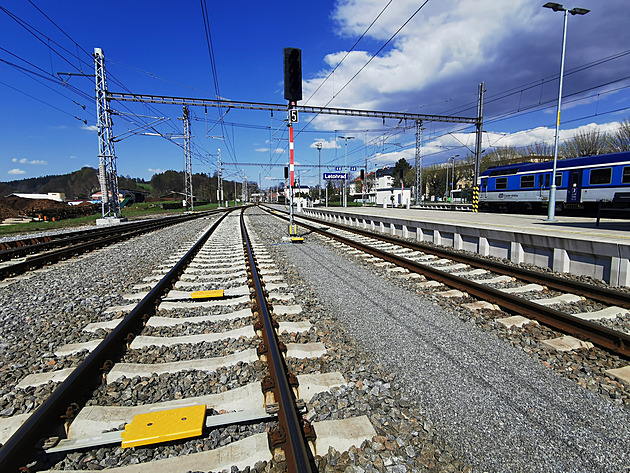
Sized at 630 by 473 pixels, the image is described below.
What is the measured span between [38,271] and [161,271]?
3.24 m

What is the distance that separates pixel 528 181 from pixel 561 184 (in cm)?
263

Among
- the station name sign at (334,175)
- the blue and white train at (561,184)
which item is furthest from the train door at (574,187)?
the station name sign at (334,175)

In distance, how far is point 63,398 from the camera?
95.6 inches

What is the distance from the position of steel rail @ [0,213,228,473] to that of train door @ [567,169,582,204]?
80.0ft

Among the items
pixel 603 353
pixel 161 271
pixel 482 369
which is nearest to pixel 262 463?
pixel 482 369

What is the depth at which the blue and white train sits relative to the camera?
59.3ft

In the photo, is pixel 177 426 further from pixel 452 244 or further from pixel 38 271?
pixel 452 244

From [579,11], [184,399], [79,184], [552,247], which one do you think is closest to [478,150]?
[579,11]

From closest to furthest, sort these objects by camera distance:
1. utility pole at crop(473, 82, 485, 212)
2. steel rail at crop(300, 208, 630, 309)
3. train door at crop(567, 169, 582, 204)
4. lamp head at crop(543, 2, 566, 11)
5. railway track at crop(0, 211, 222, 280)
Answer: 1. steel rail at crop(300, 208, 630, 309)
2. railway track at crop(0, 211, 222, 280)
3. lamp head at crop(543, 2, 566, 11)
4. train door at crop(567, 169, 582, 204)
5. utility pole at crop(473, 82, 485, 212)

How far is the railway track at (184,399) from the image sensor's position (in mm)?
2059

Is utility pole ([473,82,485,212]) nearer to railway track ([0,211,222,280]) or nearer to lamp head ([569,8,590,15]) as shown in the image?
lamp head ([569,8,590,15])

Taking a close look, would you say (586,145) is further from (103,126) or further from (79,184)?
(79,184)

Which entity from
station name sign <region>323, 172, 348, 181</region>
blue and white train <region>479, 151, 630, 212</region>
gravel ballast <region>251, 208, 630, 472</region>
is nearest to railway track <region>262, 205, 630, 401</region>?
gravel ballast <region>251, 208, 630, 472</region>

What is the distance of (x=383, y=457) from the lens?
2135 millimetres
